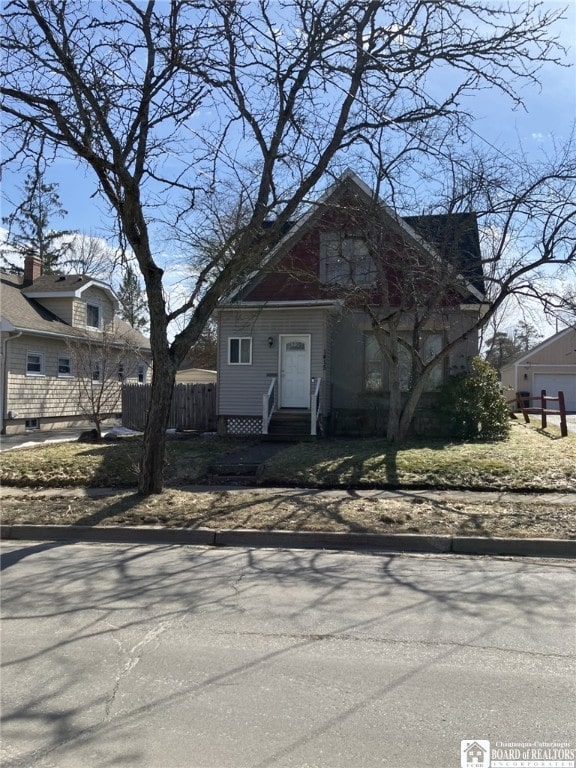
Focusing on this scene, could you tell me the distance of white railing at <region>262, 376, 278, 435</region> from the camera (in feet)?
55.3

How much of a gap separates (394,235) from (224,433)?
7.50 meters

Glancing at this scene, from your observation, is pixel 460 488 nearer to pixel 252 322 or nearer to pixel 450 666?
pixel 450 666

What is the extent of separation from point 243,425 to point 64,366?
31.7 ft

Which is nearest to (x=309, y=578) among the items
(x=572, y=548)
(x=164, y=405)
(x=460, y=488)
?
(x=572, y=548)

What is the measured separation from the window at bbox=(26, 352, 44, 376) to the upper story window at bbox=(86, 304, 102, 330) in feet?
11.2

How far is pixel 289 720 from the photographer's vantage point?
3395 mm

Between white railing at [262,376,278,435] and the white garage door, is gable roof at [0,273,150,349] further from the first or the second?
the white garage door

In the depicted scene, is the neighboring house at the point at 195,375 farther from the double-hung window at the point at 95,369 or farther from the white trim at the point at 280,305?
the white trim at the point at 280,305

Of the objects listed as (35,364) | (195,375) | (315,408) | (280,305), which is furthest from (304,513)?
(195,375)

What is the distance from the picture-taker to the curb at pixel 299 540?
24.1 ft

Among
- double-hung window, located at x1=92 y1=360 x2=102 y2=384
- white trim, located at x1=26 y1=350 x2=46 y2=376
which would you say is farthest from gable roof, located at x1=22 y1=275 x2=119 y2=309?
double-hung window, located at x1=92 y1=360 x2=102 y2=384

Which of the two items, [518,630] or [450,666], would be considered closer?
[450,666]

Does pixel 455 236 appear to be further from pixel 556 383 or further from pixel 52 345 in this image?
pixel 556 383

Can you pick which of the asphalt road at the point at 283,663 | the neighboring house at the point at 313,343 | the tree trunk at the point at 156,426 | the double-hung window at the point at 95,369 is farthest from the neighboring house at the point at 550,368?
the asphalt road at the point at 283,663
